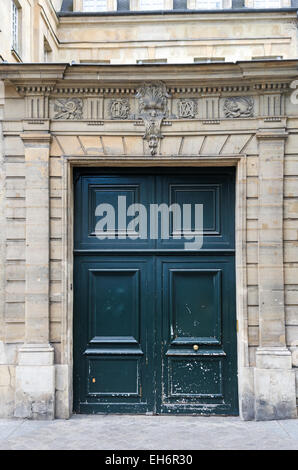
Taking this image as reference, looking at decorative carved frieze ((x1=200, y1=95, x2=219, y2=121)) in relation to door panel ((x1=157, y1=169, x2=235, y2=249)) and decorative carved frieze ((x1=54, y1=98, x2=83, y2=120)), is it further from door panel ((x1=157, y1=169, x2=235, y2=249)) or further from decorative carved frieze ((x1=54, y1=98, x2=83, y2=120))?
decorative carved frieze ((x1=54, y1=98, x2=83, y2=120))

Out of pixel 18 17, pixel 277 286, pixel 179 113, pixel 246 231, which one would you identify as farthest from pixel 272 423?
pixel 18 17

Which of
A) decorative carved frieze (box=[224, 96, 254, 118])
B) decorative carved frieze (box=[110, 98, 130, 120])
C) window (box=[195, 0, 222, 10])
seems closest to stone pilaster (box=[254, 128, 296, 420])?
decorative carved frieze (box=[224, 96, 254, 118])

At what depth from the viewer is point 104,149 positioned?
680 cm

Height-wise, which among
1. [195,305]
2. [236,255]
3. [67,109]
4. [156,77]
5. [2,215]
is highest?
[156,77]

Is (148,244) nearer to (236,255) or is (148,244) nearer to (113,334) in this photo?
(236,255)

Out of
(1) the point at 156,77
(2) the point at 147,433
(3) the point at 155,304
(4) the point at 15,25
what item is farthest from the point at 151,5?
(2) the point at 147,433

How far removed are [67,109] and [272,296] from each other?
3.84 metres

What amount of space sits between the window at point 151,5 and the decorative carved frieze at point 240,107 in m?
11.2

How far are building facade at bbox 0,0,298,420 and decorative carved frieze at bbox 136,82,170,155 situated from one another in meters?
0.02

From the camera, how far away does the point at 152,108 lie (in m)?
6.79

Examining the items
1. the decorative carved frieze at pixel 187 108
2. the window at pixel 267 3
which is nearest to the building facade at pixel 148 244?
the decorative carved frieze at pixel 187 108

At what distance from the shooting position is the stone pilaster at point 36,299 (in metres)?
6.49

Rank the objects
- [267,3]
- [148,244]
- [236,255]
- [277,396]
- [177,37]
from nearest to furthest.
Answer: [277,396] → [236,255] → [148,244] → [177,37] → [267,3]

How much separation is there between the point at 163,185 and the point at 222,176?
86 cm
